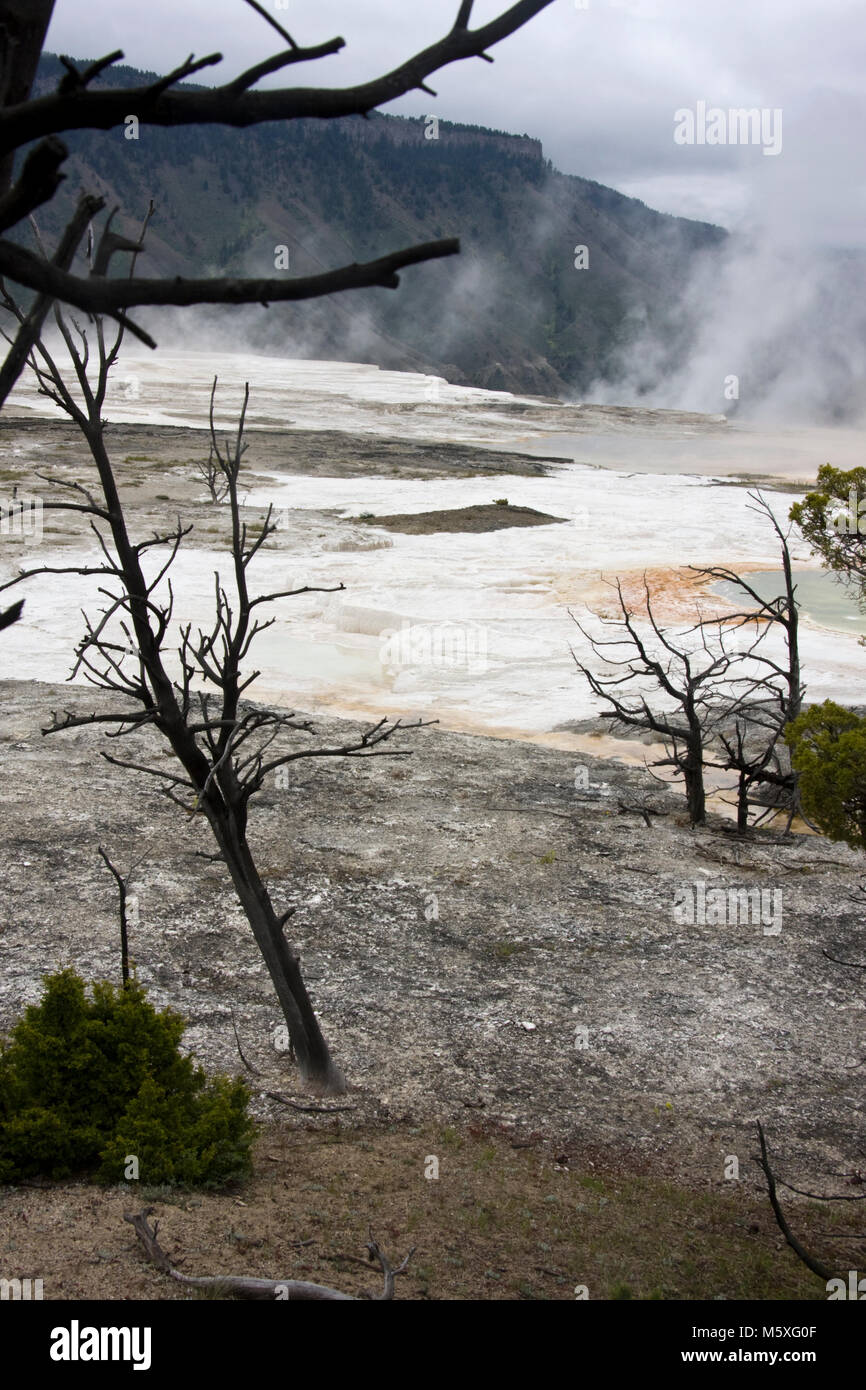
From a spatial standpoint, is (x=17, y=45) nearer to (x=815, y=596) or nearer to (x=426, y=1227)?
(x=426, y=1227)

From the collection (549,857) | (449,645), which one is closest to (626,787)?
(549,857)

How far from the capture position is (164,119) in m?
2.40

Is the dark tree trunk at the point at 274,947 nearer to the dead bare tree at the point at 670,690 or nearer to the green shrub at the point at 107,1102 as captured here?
the green shrub at the point at 107,1102

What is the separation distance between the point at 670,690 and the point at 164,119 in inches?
471

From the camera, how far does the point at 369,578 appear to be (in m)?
28.8

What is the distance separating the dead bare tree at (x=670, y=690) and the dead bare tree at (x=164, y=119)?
9997 millimetres

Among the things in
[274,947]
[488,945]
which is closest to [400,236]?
[488,945]

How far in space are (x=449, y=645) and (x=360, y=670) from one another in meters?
2.29

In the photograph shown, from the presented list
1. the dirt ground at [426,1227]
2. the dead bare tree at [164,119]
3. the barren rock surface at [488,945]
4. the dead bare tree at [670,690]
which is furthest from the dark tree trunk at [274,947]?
the dead bare tree at [670,690]

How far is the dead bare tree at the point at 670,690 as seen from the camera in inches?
549

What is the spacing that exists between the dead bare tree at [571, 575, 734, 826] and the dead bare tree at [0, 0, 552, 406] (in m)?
10.00

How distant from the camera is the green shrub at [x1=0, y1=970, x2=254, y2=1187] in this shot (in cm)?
607

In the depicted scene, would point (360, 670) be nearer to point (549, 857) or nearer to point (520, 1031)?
point (549, 857)

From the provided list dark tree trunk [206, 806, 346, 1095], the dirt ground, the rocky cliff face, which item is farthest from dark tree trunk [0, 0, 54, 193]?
the rocky cliff face
